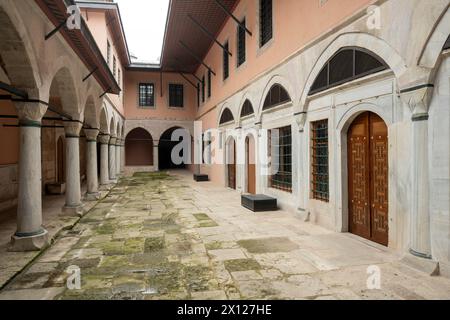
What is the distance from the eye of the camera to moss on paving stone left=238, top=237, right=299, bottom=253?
5.22m

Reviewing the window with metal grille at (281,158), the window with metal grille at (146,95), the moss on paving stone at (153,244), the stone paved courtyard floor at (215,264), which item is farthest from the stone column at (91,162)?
the window with metal grille at (146,95)

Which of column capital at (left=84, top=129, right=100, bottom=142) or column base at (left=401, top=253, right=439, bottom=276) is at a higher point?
column capital at (left=84, top=129, right=100, bottom=142)

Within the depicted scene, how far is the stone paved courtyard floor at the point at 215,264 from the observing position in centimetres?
362

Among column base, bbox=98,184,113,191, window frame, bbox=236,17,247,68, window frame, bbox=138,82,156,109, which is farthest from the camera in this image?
window frame, bbox=138,82,156,109

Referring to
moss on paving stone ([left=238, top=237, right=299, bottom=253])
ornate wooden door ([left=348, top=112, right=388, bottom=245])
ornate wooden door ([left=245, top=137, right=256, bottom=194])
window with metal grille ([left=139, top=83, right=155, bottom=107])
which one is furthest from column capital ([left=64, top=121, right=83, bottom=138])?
window with metal grille ([left=139, top=83, right=155, bottom=107])

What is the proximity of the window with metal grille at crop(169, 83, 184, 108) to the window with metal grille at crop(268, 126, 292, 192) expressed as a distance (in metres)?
16.4

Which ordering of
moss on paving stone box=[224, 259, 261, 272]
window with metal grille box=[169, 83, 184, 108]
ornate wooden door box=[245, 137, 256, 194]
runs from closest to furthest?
moss on paving stone box=[224, 259, 261, 272] < ornate wooden door box=[245, 137, 256, 194] < window with metal grille box=[169, 83, 184, 108]

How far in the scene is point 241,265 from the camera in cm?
448

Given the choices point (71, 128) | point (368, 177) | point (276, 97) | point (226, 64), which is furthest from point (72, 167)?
point (226, 64)

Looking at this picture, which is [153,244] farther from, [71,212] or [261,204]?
[261,204]

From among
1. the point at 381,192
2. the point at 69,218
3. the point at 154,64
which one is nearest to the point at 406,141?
the point at 381,192

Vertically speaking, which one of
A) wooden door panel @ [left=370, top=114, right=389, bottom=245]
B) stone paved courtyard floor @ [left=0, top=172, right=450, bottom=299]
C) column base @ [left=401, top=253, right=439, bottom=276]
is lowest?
stone paved courtyard floor @ [left=0, top=172, right=450, bottom=299]

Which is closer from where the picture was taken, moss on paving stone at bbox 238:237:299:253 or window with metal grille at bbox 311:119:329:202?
moss on paving stone at bbox 238:237:299:253

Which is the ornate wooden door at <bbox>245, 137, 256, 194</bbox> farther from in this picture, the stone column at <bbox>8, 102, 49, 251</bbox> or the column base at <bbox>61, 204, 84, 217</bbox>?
the stone column at <bbox>8, 102, 49, 251</bbox>
